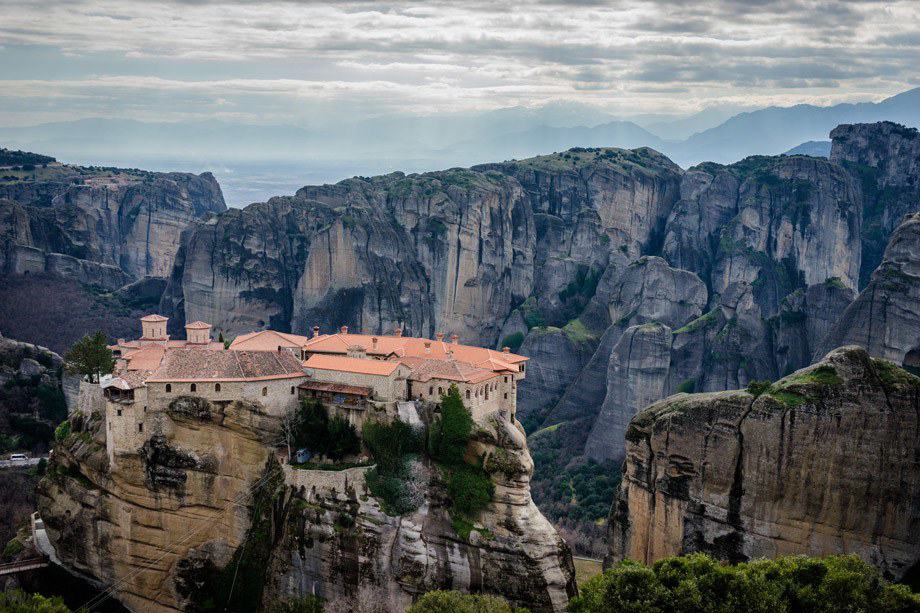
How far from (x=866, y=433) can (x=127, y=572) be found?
107 feet

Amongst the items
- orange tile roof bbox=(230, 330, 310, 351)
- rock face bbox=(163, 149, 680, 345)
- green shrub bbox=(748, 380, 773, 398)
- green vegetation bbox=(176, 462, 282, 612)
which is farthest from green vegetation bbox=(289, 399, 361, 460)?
rock face bbox=(163, 149, 680, 345)

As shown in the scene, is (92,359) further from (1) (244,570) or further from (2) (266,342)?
(1) (244,570)

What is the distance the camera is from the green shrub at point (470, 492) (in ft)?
154

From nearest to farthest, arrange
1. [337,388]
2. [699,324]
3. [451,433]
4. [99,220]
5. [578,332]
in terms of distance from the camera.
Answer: [451,433] < [337,388] < [699,324] < [578,332] < [99,220]

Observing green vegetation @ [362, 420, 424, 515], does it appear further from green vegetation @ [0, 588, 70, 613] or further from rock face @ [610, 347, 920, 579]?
green vegetation @ [0, 588, 70, 613]

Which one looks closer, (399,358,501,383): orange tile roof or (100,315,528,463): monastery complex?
(399,358,501,383): orange tile roof

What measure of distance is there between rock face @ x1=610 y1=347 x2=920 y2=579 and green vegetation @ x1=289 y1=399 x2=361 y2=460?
13.5 m

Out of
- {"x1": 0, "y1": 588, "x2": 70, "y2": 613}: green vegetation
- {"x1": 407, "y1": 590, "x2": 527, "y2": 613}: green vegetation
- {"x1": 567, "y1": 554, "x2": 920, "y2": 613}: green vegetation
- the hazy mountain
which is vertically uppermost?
the hazy mountain

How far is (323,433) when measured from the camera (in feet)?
165

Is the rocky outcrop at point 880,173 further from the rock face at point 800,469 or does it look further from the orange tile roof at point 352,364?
the orange tile roof at point 352,364

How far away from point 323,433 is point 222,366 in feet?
18.2

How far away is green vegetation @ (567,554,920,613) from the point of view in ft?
112

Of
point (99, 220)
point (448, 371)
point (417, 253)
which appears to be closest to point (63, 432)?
point (448, 371)

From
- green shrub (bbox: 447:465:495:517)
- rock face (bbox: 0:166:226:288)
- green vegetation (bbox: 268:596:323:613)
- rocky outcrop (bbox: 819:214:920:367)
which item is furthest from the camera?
rock face (bbox: 0:166:226:288)
